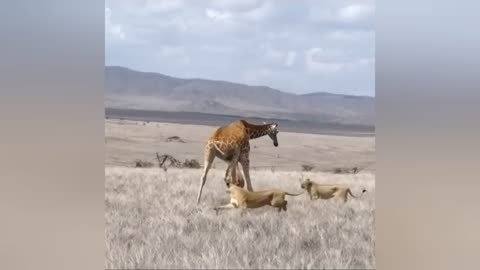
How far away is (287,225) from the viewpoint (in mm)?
2111

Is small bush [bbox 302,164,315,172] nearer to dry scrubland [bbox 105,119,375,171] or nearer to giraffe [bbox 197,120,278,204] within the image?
dry scrubland [bbox 105,119,375,171]

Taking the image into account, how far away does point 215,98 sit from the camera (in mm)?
2127

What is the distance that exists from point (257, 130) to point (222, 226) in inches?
15.1

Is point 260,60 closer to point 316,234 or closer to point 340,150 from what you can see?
point 340,150

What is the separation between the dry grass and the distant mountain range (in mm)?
236

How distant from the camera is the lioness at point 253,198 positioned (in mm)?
2127

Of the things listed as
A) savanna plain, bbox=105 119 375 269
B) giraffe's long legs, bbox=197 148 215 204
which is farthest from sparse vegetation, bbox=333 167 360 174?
giraffe's long legs, bbox=197 148 215 204

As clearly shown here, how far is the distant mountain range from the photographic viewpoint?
6.92ft

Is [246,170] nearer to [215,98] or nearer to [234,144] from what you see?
[234,144]
